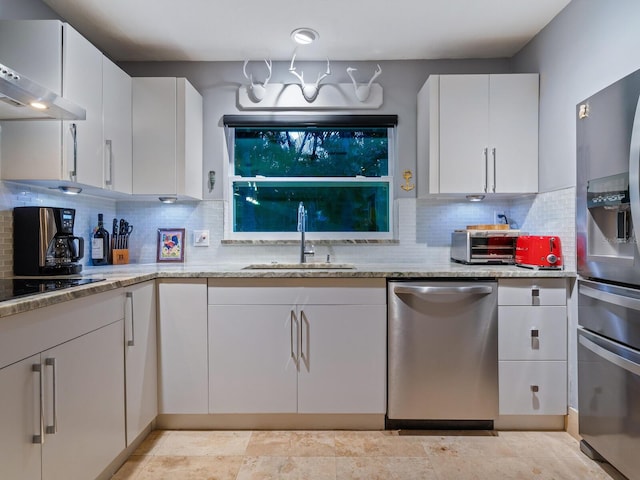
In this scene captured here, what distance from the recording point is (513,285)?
2137 millimetres

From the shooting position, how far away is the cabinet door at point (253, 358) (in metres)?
2.15

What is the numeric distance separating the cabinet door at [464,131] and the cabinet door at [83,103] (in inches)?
81.8

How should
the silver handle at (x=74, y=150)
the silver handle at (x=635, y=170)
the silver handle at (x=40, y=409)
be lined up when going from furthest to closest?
the silver handle at (x=74, y=150)
the silver handle at (x=635, y=170)
the silver handle at (x=40, y=409)

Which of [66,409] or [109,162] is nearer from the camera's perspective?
[66,409]

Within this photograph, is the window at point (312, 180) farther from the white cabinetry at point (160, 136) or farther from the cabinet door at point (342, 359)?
the cabinet door at point (342, 359)

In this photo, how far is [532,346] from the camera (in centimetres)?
213

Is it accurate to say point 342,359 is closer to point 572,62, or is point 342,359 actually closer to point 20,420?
point 20,420

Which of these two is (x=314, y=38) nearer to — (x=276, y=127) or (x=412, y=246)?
(x=276, y=127)

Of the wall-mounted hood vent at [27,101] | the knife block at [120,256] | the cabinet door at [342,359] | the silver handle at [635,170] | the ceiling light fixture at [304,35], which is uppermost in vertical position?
the ceiling light fixture at [304,35]

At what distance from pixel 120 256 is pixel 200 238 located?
560 mm

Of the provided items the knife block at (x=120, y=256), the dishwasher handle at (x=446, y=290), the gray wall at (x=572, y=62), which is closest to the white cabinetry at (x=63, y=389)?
the knife block at (x=120, y=256)

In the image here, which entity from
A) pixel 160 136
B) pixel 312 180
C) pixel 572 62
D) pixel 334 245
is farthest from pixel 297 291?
pixel 572 62

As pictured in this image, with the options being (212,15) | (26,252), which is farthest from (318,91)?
(26,252)

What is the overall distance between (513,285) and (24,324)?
88.5 inches
